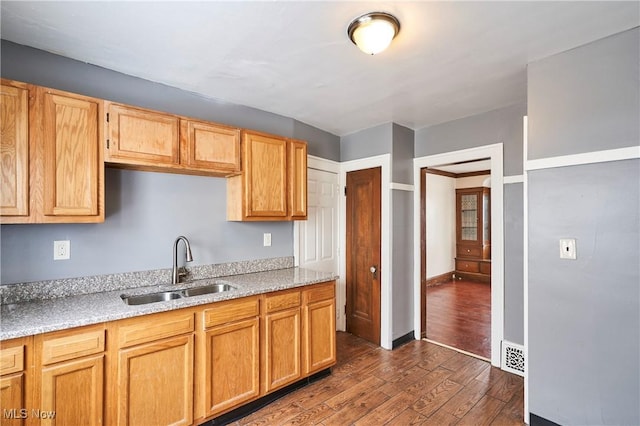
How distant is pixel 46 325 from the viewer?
4.71ft

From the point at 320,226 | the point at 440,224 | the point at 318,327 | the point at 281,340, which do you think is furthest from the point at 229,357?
the point at 440,224

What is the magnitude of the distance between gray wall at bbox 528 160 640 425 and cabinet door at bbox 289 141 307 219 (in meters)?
1.79

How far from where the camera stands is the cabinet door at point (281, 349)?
2.24 m

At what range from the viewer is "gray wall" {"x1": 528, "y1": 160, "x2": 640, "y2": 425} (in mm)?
1664

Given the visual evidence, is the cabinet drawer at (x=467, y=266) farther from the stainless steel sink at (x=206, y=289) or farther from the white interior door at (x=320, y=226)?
the stainless steel sink at (x=206, y=289)

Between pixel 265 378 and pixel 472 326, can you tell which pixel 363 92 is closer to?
pixel 265 378

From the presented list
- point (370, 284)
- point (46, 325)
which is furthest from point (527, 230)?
point (46, 325)

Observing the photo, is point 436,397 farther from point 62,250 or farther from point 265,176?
point 62,250

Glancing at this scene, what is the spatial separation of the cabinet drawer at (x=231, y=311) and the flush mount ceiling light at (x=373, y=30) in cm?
180

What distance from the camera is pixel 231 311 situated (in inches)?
80.9

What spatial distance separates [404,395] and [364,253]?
58.7 inches

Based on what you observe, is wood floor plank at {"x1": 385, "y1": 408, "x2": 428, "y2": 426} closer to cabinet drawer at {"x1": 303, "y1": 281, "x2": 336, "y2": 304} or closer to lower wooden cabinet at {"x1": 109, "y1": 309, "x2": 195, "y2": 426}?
cabinet drawer at {"x1": 303, "y1": 281, "x2": 336, "y2": 304}

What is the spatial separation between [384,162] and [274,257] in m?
1.58

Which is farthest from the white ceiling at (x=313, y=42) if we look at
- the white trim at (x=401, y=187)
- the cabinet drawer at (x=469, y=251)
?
the cabinet drawer at (x=469, y=251)
